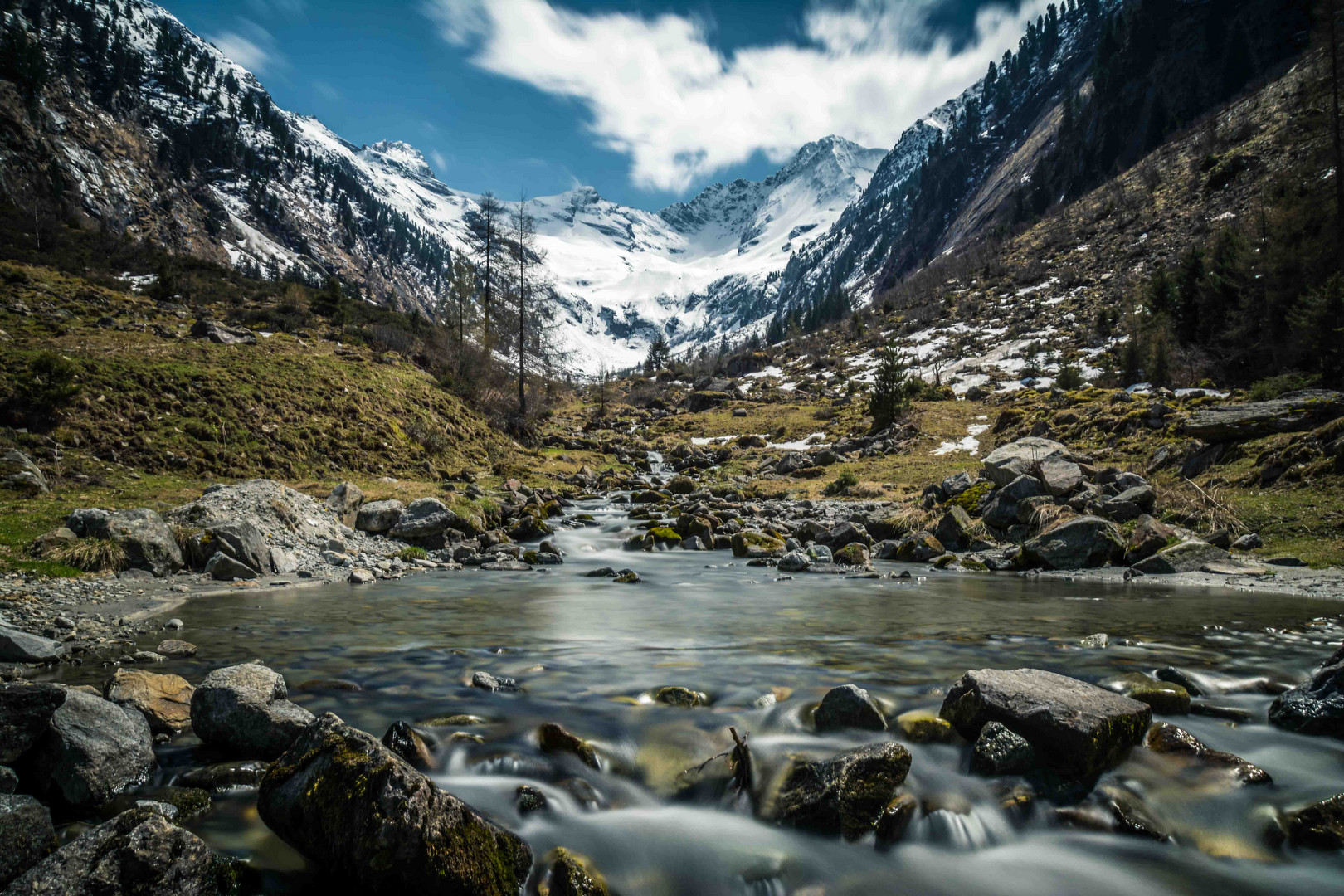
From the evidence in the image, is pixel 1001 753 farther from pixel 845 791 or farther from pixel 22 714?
pixel 22 714

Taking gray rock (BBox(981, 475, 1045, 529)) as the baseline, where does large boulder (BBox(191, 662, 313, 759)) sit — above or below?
below

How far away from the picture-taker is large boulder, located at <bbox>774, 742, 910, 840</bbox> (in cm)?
396

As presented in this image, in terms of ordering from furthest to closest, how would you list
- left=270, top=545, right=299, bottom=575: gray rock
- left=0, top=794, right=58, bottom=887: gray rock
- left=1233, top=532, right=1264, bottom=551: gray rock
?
left=270, top=545, right=299, bottom=575: gray rock < left=1233, top=532, right=1264, bottom=551: gray rock < left=0, top=794, right=58, bottom=887: gray rock

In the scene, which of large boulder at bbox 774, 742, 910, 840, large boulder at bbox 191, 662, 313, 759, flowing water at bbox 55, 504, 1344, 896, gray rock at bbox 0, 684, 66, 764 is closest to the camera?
gray rock at bbox 0, 684, 66, 764

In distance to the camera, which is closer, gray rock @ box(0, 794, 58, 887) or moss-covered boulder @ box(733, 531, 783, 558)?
gray rock @ box(0, 794, 58, 887)

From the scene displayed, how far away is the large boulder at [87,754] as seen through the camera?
3.65 metres

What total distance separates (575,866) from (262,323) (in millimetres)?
33187

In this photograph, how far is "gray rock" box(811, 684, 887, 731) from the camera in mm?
5184

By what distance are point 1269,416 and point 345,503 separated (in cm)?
2334

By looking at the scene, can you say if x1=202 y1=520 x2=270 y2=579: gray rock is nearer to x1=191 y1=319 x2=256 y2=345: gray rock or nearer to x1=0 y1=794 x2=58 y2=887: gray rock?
x1=0 y1=794 x2=58 y2=887: gray rock

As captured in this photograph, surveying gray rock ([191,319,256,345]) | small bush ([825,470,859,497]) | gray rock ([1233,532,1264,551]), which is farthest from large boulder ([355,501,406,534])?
gray rock ([1233,532,1264,551])

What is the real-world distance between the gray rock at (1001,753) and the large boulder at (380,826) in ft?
10.8

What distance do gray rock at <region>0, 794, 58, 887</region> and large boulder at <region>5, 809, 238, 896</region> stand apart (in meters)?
0.33

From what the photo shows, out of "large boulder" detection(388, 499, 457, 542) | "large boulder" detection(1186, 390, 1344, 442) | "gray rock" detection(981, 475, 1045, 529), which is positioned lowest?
"large boulder" detection(388, 499, 457, 542)
